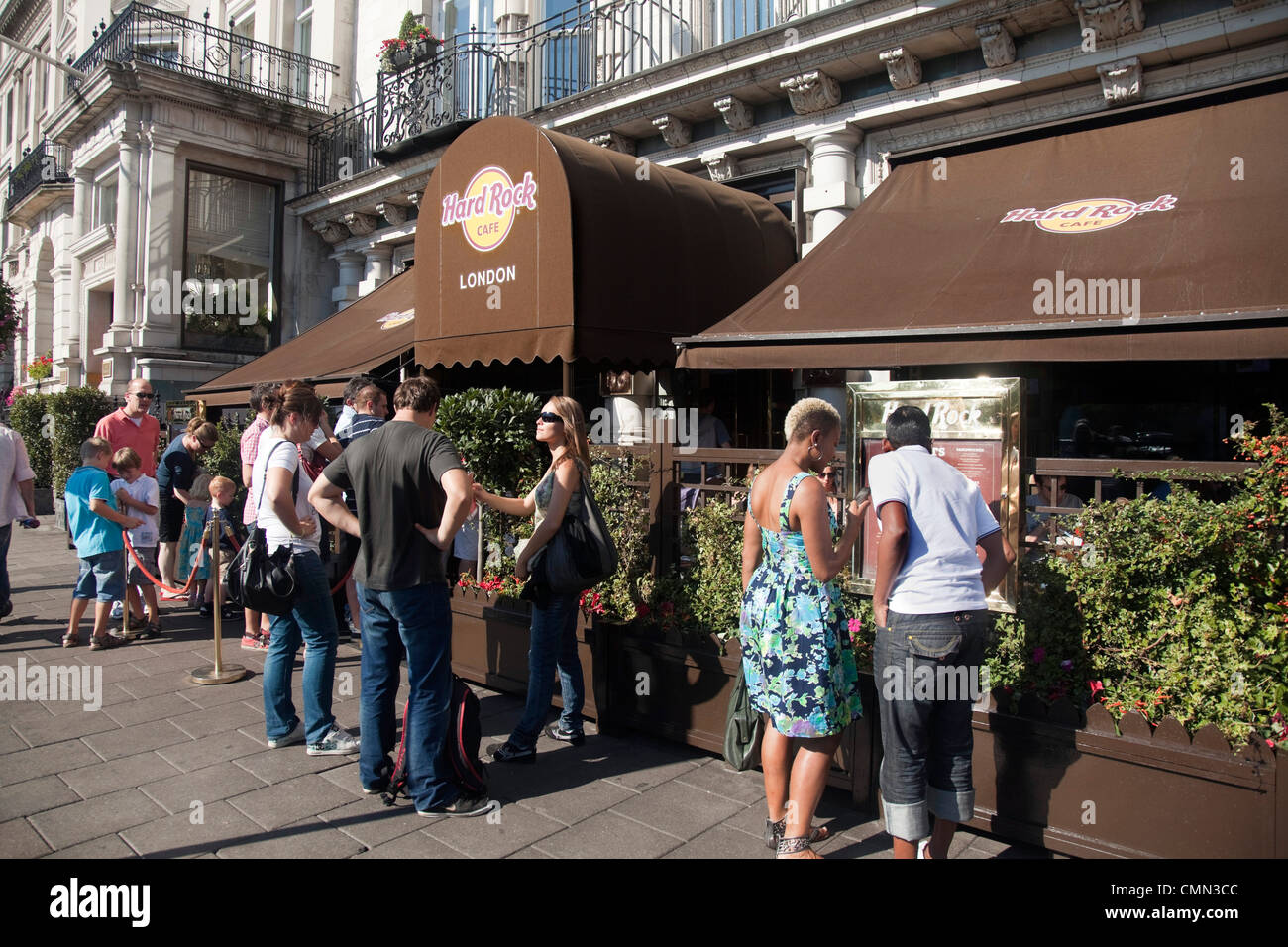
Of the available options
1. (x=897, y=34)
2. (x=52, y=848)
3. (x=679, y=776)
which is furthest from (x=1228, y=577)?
(x=897, y=34)

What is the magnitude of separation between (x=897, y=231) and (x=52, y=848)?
6.02 metres

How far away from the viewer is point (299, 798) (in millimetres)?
4012

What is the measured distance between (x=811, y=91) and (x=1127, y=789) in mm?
6854

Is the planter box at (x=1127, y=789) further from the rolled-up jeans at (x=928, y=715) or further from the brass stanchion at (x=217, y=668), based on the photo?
the brass stanchion at (x=217, y=668)

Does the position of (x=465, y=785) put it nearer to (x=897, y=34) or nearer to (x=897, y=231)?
(x=897, y=231)

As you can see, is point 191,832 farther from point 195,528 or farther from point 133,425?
point 133,425

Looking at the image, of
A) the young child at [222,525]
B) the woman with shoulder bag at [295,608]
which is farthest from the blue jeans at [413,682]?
the young child at [222,525]

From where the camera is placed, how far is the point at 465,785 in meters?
3.96

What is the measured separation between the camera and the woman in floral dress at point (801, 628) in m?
3.40

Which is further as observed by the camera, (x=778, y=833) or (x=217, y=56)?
(x=217, y=56)

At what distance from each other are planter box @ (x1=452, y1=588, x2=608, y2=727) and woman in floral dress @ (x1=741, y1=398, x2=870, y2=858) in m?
1.67

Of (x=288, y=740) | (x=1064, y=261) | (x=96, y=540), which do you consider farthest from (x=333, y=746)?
(x=1064, y=261)

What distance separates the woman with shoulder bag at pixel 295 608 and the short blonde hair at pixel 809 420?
2682 mm

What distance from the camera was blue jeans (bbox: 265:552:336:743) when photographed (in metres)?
4.60
